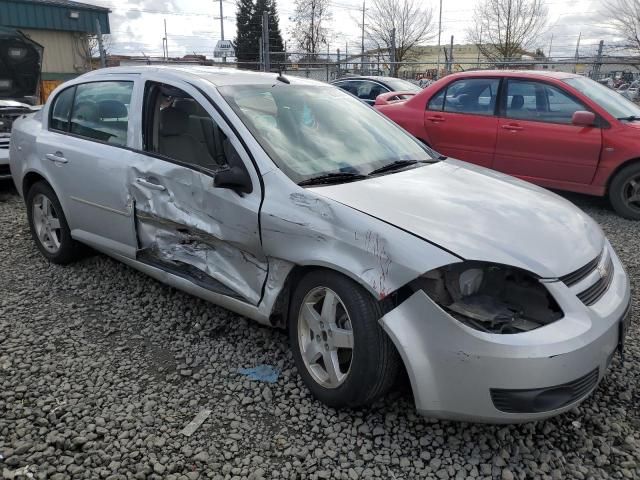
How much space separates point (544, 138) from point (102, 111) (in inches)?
184

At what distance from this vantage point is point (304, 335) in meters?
2.75

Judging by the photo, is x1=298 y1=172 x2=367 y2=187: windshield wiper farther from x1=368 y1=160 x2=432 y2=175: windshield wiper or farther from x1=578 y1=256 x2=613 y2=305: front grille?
x1=578 y1=256 x2=613 y2=305: front grille

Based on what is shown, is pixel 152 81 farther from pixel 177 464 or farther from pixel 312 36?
pixel 312 36

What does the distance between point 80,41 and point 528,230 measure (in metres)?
19.3

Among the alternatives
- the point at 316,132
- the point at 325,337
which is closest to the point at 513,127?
the point at 316,132

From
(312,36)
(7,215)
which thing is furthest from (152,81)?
(312,36)

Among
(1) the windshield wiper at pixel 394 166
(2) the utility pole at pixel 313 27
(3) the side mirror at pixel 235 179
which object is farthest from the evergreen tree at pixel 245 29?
(3) the side mirror at pixel 235 179

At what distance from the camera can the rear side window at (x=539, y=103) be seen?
611cm

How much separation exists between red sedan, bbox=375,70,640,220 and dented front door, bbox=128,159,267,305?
14.5ft

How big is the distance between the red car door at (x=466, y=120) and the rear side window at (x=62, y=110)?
4.33 meters

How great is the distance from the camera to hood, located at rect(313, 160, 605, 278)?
2.31m

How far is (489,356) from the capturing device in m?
2.12

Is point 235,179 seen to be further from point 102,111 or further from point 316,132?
point 102,111

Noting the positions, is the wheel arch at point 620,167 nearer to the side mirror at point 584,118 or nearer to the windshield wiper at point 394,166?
the side mirror at point 584,118
